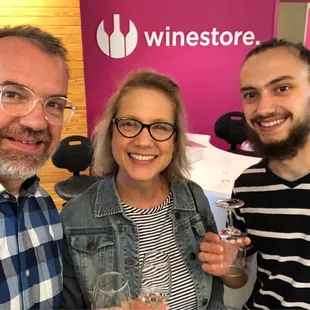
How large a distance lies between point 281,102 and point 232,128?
2.41 metres

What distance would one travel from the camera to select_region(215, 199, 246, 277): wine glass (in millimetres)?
1530

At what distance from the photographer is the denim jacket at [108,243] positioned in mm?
1536

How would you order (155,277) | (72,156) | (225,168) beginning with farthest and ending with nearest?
(72,156)
(225,168)
(155,277)

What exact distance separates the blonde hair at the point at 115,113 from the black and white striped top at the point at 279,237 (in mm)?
369

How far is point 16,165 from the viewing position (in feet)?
4.35

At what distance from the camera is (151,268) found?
1257 millimetres

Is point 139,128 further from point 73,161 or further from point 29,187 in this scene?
point 73,161

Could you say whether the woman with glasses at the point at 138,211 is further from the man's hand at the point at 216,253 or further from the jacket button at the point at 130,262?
the man's hand at the point at 216,253

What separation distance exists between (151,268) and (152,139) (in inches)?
23.1

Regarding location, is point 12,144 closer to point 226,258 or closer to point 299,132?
point 226,258

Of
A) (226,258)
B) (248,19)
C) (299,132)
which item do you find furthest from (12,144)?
(248,19)

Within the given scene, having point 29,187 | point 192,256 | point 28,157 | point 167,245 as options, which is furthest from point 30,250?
point 192,256

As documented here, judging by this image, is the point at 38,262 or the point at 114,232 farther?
the point at 114,232

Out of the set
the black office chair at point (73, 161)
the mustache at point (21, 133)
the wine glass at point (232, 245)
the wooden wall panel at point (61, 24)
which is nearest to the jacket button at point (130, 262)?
the wine glass at point (232, 245)
